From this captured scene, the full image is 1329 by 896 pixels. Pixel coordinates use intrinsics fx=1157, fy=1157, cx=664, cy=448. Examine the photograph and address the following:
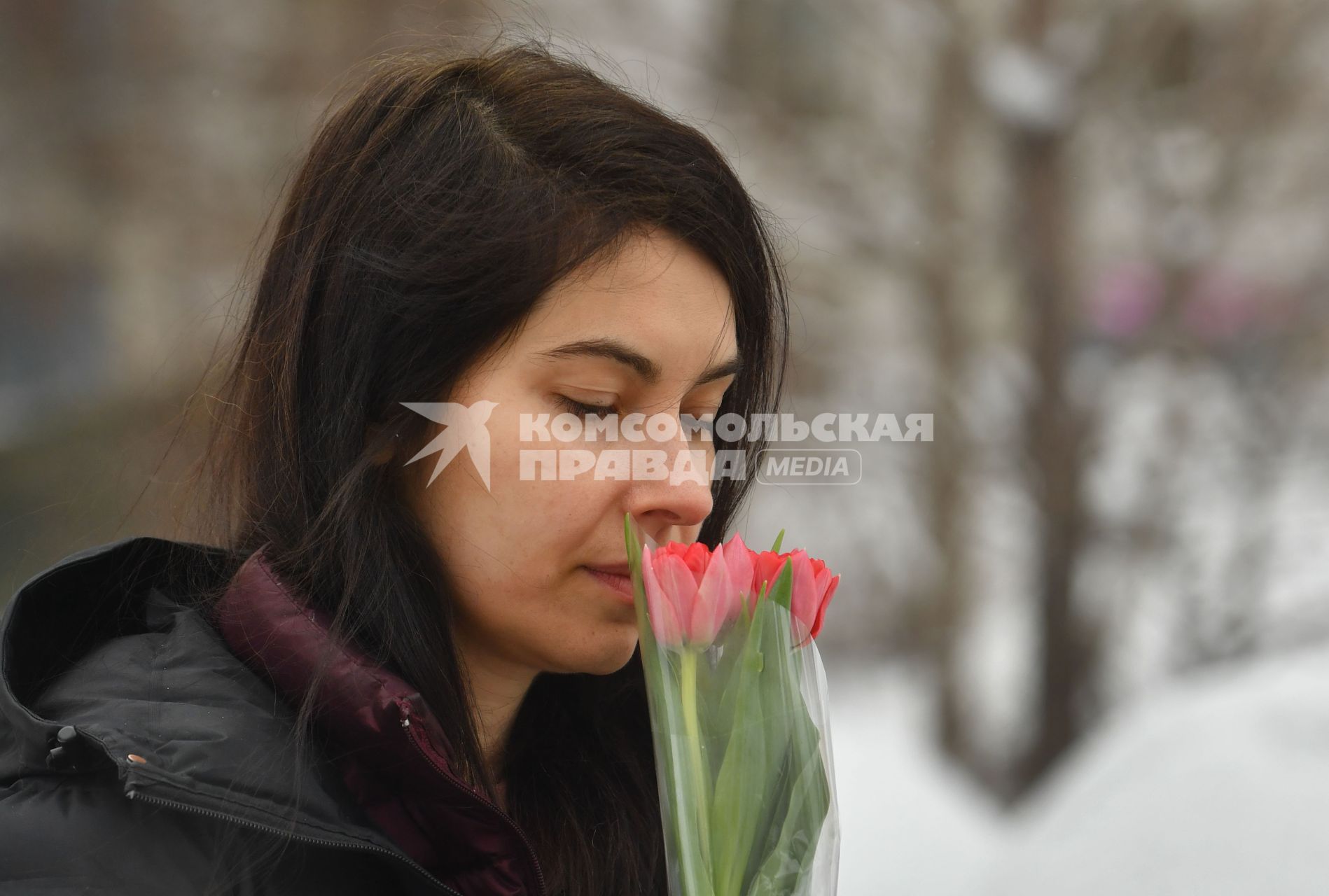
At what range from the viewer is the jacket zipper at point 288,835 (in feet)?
2.48

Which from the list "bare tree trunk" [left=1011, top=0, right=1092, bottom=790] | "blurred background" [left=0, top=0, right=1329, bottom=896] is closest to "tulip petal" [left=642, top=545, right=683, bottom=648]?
"blurred background" [left=0, top=0, right=1329, bottom=896]

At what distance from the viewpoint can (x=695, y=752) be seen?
31.5 inches

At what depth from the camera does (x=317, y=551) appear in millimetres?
961

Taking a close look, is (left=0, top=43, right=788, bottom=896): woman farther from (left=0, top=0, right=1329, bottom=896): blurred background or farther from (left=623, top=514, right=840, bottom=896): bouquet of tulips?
(left=0, top=0, right=1329, bottom=896): blurred background

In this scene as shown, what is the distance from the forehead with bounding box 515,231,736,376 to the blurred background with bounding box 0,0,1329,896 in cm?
220

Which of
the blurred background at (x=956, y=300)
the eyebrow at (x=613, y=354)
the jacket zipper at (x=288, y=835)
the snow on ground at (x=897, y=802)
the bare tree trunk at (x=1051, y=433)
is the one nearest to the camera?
the jacket zipper at (x=288, y=835)

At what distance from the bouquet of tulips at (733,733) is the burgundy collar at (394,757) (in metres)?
0.15

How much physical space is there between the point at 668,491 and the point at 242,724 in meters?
0.36

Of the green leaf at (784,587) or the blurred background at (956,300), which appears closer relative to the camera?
the green leaf at (784,587)

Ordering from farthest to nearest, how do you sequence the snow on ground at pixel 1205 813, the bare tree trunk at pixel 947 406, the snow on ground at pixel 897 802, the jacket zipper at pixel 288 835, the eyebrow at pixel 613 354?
the bare tree trunk at pixel 947 406, the snow on ground at pixel 897 802, the snow on ground at pixel 1205 813, the eyebrow at pixel 613 354, the jacket zipper at pixel 288 835

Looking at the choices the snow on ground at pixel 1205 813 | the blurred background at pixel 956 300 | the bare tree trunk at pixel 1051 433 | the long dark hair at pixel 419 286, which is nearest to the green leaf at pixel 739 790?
the long dark hair at pixel 419 286

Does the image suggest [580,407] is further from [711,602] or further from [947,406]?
[947,406]

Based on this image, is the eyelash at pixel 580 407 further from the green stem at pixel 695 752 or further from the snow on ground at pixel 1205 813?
the snow on ground at pixel 1205 813

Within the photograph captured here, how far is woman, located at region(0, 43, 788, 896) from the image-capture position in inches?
31.5
